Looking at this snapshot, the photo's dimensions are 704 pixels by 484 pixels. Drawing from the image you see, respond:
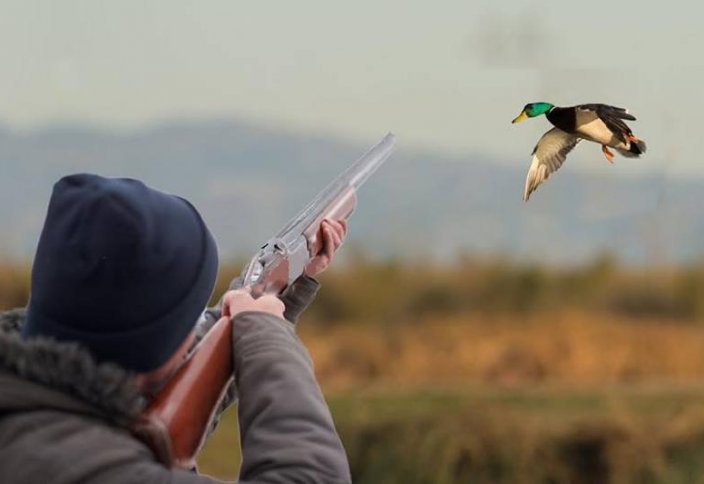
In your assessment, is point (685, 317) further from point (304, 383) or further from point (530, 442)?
point (304, 383)

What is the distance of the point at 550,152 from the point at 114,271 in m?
0.48

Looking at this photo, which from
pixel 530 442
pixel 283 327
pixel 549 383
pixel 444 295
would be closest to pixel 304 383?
pixel 283 327

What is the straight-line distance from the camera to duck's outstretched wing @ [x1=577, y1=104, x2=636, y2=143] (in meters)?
1.46

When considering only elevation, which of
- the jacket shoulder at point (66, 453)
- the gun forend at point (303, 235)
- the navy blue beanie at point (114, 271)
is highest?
the navy blue beanie at point (114, 271)

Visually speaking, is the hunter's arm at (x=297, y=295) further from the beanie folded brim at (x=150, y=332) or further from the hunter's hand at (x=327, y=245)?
the beanie folded brim at (x=150, y=332)

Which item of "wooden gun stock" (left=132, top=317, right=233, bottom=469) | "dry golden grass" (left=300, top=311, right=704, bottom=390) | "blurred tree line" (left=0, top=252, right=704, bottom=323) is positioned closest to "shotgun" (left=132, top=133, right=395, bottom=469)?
"wooden gun stock" (left=132, top=317, right=233, bottom=469)

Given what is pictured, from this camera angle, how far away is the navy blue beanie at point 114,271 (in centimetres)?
138

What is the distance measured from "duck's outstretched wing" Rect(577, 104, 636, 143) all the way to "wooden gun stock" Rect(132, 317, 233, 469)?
412 mm

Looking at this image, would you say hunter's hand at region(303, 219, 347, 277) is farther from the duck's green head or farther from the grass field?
the grass field

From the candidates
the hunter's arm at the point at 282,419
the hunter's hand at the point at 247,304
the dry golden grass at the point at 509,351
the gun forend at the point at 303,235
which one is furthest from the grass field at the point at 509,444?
the hunter's arm at the point at 282,419

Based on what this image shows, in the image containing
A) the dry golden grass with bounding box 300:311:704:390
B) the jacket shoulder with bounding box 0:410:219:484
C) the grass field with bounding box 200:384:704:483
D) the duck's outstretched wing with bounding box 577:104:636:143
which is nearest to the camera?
the jacket shoulder with bounding box 0:410:219:484

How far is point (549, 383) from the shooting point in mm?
7922

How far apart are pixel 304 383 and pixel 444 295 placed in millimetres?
7500

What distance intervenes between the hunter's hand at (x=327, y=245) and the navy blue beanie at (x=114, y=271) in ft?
1.42
